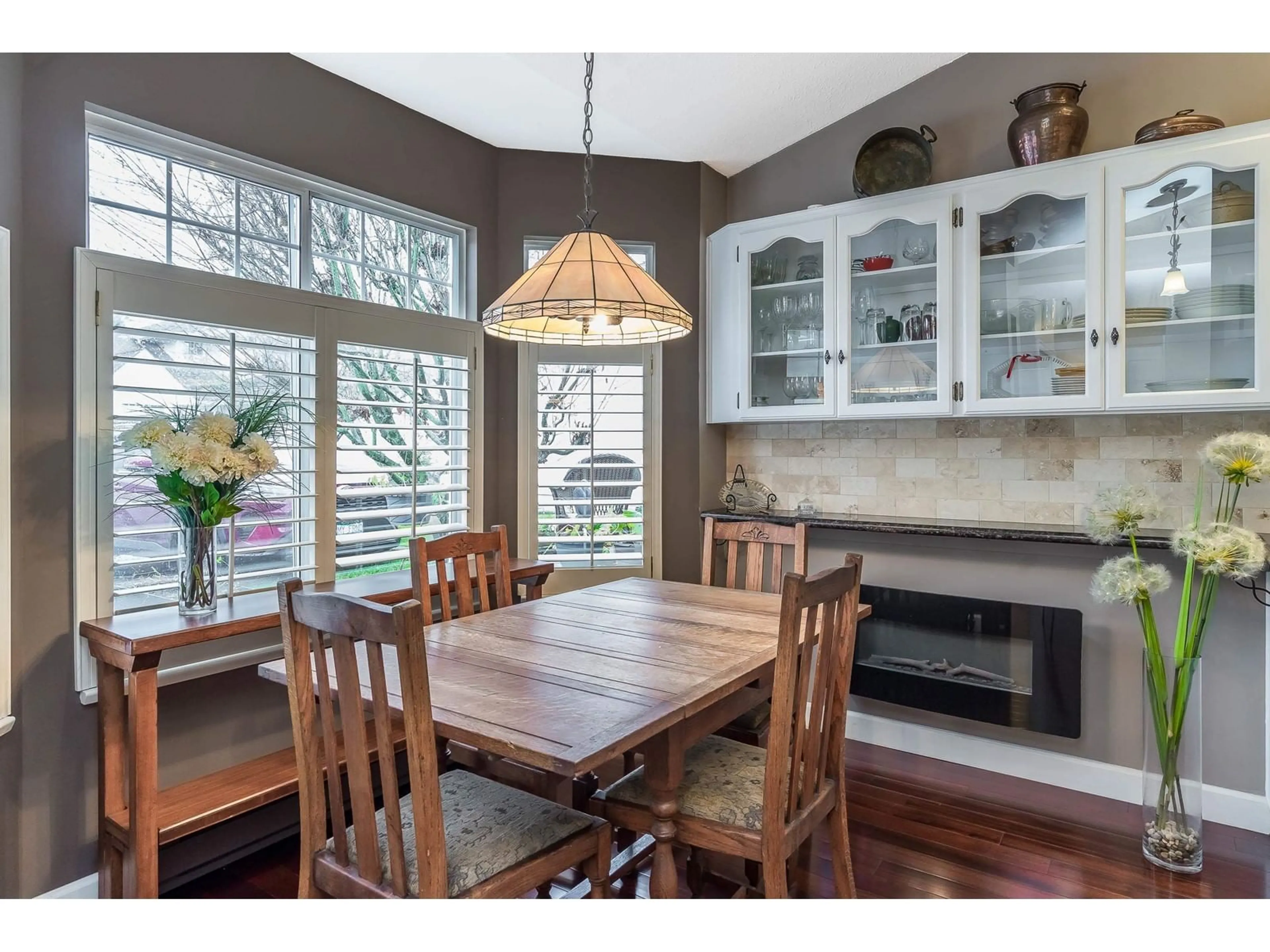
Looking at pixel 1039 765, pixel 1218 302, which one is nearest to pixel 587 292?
pixel 1218 302

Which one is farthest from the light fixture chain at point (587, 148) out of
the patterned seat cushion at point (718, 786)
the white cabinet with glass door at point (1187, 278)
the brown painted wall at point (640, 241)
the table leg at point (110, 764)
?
the white cabinet with glass door at point (1187, 278)

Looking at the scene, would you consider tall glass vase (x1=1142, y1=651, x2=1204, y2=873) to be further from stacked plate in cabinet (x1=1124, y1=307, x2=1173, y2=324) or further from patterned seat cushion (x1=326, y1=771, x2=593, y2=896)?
patterned seat cushion (x1=326, y1=771, x2=593, y2=896)

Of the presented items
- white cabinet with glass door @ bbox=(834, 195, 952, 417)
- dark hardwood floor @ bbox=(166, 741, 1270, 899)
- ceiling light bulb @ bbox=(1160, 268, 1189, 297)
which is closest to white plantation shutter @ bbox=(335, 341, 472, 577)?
dark hardwood floor @ bbox=(166, 741, 1270, 899)

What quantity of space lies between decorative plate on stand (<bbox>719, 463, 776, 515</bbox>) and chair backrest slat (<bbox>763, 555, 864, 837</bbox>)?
5.67 ft

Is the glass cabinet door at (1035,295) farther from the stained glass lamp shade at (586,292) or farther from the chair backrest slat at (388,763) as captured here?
the chair backrest slat at (388,763)

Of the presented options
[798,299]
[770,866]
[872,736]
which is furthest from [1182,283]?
[770,866]

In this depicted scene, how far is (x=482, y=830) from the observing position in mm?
1574

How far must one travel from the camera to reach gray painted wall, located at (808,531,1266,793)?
2.52 metres

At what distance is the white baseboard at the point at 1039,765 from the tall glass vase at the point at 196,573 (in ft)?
8.57

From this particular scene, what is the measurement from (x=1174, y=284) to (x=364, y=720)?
2.87 m

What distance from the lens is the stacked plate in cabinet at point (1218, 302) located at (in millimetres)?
2436

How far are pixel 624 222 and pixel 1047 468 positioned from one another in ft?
7.15

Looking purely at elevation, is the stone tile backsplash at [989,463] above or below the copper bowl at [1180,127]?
below

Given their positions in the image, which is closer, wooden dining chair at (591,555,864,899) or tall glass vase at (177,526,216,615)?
wooden dining chair at (591,555,864,899)
